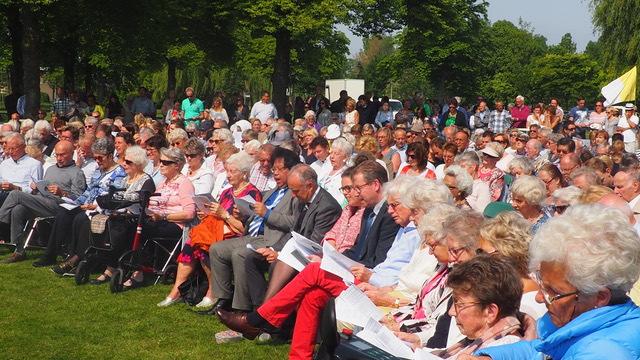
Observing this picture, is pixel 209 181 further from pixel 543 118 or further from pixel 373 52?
pixel 373 52

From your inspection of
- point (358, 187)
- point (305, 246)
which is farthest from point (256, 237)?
point (305, 246)

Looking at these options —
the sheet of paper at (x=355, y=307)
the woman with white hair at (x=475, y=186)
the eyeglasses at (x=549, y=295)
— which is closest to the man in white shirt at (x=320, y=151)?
the woman with white hair at (x=475, y=186)

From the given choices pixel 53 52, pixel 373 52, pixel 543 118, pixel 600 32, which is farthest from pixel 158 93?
pixel 373 52

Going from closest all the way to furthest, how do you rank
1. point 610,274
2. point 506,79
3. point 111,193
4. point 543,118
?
point 610,274 < point 111,193 < point 543,118 < point 506,79

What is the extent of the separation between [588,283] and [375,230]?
381cm

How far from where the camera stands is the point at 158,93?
228ft

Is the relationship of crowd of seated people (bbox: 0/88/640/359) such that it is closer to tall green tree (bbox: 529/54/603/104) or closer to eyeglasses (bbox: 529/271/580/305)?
eyeglasses (bbox: 529/271/580/305)

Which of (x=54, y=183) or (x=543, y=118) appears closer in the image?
(x=54, y=183)

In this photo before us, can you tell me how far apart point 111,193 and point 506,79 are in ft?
256

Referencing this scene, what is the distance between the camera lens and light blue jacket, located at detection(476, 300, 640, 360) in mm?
2615

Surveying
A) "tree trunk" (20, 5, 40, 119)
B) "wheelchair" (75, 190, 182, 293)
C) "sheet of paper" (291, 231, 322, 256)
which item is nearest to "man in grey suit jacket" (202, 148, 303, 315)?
"wheelchair" (75, 190, 182, 293)

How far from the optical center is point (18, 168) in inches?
440

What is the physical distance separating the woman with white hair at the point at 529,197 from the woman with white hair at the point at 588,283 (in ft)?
12.2

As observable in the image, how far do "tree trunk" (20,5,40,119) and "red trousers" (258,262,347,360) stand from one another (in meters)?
20.1
